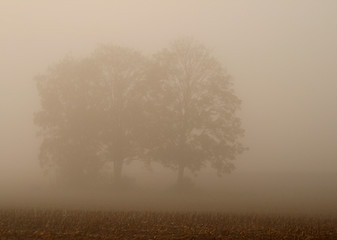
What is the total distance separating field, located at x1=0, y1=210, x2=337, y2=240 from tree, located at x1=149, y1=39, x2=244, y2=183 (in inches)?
741

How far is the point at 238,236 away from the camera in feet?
49.9

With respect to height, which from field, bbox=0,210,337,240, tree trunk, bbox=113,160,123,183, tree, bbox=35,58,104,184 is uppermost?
tree, bbox=35,58,104,184

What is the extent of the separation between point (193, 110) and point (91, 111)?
11175mm

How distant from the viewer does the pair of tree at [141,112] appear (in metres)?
40.1

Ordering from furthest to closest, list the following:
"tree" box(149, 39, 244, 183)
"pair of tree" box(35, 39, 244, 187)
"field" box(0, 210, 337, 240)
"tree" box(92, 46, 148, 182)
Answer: "tree" box(92, 46, 148, 182)
"pair of tree" box(35, 39, 244, 187)
"tree" box(149, 39, 244, 183)
"field" box(0, 210, 337, 240)

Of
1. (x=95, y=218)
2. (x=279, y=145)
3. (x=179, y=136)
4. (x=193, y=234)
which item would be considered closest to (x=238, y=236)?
(x=193, y=234)

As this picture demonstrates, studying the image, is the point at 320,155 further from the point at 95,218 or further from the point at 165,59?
the point at 95,218

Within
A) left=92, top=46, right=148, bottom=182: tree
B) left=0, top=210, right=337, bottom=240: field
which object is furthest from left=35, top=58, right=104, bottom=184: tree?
left=0, top=210, right=337, bottom=240: field

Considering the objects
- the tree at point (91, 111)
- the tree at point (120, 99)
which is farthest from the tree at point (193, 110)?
the tree at point (91, 111)

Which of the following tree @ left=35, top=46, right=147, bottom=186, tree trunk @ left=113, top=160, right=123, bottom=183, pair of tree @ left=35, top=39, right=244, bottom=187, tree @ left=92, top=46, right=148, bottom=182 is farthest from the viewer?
tree trunk @ left=113, top=160, right=123, bottom=183

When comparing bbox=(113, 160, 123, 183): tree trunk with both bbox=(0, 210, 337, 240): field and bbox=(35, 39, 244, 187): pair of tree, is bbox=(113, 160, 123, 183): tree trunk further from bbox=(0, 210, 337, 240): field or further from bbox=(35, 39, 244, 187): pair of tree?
bbox=(0, 210, 337, 240): field

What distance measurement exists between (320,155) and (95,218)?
84.0 m

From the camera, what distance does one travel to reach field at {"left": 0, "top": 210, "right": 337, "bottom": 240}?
49.3 feet

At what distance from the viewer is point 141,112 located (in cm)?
4119
